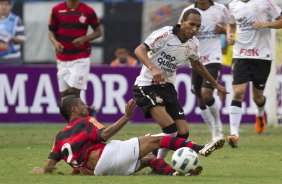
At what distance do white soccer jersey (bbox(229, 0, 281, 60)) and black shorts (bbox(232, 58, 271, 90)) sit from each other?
8cm

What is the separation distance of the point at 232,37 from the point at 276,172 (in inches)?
172

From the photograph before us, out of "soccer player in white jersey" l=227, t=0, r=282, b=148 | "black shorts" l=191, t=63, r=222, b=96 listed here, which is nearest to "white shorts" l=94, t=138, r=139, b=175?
"soccer player in white jersey" l=227, t=0, r=282, b=148

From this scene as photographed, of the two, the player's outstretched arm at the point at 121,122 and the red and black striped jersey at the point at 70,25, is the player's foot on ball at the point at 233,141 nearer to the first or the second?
the red and black striped jersey at the point at 70,25

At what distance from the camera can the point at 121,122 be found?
35.3ft

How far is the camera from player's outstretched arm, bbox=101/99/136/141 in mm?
10562

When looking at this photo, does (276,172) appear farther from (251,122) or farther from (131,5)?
(131,5)

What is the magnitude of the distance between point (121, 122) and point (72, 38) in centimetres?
656

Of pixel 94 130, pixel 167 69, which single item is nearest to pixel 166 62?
pixel 167 69

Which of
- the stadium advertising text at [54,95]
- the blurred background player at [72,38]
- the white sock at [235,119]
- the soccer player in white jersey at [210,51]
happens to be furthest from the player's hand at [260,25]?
the stadium advertising text at [54,95]

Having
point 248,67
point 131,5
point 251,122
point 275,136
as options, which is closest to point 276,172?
point 248,67

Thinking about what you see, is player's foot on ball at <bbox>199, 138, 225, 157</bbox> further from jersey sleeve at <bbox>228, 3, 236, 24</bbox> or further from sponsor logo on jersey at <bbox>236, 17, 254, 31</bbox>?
jersey sleeve at <bbox>228, 3, 236, 24</bbox>

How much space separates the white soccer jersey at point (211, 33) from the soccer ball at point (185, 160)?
525 cm

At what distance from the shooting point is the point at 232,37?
15672 millimetres

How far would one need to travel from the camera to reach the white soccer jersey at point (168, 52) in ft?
Answer: 40.0
